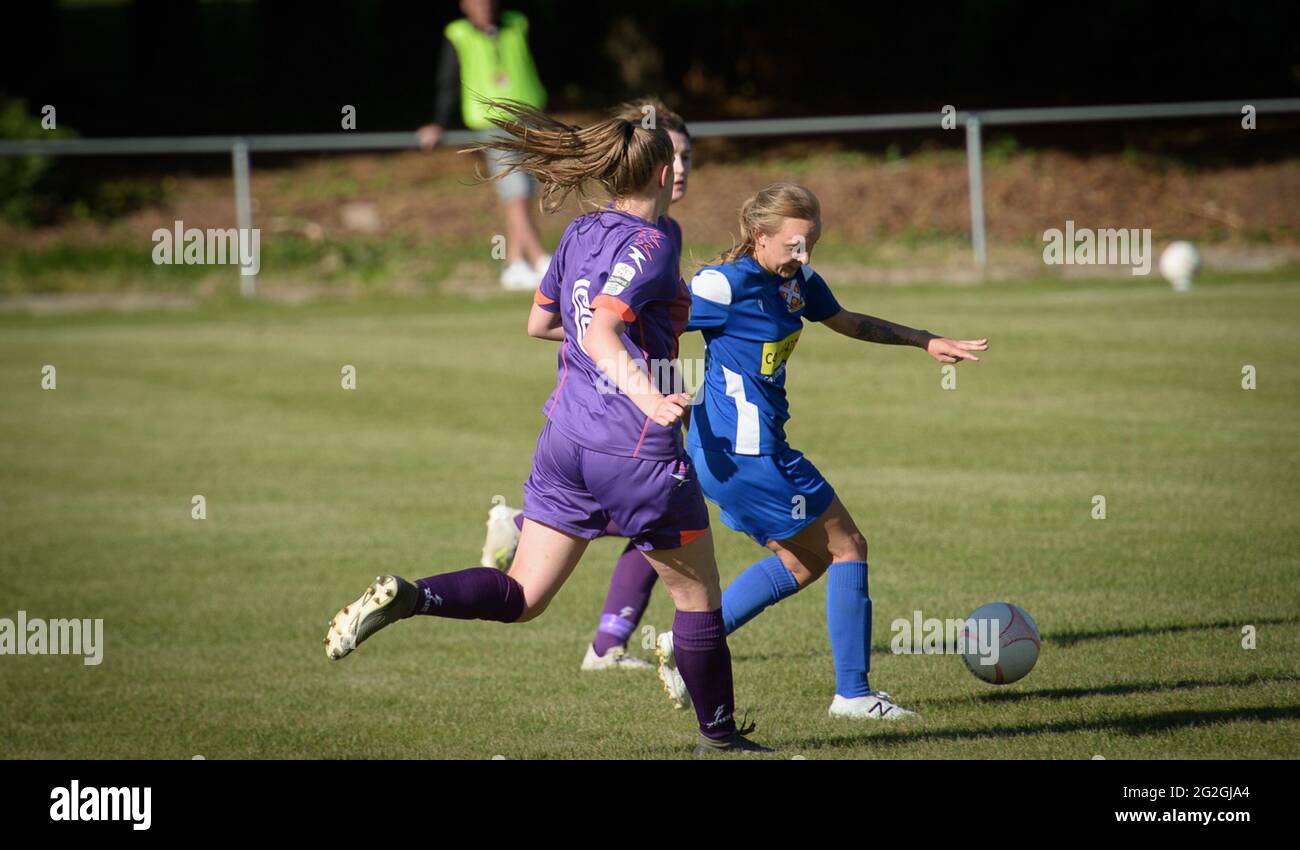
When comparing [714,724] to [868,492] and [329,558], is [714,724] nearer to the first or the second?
[329,558]

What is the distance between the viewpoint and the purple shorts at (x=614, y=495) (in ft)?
15.6

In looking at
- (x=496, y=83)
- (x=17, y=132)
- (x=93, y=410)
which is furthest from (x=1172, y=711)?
(x=17, y=132)

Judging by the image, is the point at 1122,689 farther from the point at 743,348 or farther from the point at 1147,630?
the point at 743,348

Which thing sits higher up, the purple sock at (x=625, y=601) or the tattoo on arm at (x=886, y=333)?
the tattoo on arm at (x=886, y=333)

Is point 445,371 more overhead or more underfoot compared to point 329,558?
more overhead

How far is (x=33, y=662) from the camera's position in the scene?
7.19 meters

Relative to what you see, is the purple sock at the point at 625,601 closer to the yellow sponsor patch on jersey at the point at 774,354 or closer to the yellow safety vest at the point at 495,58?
the yellow sponsor patch on jersey at the point at 774,354

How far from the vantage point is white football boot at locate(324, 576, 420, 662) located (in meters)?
4.75

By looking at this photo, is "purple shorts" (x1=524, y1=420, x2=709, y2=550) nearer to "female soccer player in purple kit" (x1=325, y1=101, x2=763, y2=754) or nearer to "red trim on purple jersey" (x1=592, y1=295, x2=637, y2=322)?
"female soccer player in purple kit" (x1=325, y1=101, x2=763, y2=754)

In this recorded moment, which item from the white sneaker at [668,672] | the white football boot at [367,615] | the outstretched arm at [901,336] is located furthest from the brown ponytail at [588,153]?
the white sneaker at [668,672]

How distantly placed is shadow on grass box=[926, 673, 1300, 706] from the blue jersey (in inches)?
50.3

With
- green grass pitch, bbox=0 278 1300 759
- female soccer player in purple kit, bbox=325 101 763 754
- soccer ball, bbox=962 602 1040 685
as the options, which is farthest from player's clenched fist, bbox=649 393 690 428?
soccer ball, bbox=962 602 1040 685

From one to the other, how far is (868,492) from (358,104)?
76.5 ft

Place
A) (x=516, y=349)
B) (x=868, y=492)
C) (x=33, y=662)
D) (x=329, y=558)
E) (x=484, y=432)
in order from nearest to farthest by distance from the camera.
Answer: (x=33, y=662), (x=329, y=558), (x=868, y=492), (x=484, y=432), (x=516, y=349)
